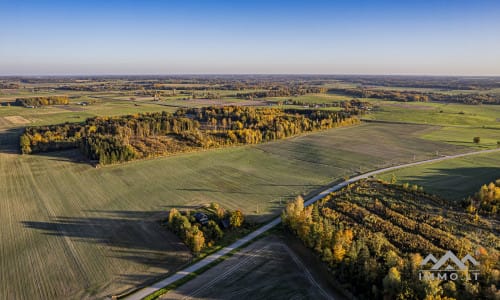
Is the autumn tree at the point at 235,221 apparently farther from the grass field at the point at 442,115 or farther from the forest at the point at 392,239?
the grass field at the point at 442,115

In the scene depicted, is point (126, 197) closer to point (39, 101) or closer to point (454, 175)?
point (454, 175)

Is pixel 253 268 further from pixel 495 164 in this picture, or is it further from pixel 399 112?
pixel 399 112

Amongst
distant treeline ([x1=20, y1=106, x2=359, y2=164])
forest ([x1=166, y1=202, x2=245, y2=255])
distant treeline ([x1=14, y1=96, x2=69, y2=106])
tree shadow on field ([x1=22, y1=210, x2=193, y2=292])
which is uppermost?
distant treeline ([x1=14, y1=96, x2=69, y2=106])

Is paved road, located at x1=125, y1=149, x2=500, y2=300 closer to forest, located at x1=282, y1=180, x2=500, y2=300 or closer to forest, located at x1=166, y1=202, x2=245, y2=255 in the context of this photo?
forest, located at x1=166, y1=202, x2=245, y2=255

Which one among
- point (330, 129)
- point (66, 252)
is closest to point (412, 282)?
point (66, 252)

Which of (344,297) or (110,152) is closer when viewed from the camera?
(344,297)

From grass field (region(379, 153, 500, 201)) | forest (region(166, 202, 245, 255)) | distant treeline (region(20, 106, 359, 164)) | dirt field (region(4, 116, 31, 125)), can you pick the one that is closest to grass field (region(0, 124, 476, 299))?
forest (region(166, 202, 245, 255))
